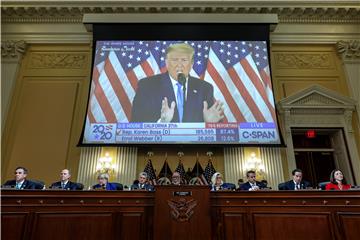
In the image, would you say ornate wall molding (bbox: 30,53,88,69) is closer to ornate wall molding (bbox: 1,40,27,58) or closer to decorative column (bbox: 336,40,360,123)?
ornate wall molding (bbox: 1,40,27,58)

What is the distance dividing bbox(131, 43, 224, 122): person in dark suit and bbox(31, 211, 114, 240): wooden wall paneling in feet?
12.6

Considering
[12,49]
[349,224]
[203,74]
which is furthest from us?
[12,49]

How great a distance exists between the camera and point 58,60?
870cm

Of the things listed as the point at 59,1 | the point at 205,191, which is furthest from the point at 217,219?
the point at 59,1

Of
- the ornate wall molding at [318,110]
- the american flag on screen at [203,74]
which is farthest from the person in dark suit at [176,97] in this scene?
the ornate wall molding at [318,110]

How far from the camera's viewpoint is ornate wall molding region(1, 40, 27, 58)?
28.3 feet

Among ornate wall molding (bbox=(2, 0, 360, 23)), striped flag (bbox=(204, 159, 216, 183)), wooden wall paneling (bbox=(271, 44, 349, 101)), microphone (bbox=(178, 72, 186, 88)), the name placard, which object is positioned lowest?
the name placard

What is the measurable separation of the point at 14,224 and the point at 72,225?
642 millimetres

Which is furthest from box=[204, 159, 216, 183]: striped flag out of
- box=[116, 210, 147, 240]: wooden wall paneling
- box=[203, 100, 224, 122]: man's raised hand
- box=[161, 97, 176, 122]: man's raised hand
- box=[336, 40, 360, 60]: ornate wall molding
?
box=[336, 40, 360, 60]: ornate wall molding

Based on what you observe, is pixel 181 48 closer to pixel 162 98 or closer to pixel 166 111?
pixel 162 98

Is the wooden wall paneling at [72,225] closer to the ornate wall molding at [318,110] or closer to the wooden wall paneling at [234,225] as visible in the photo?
the wooden wall paneling at [234,225]

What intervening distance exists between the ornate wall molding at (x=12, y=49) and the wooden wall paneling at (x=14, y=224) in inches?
250

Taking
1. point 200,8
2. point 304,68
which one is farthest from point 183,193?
point 200,8

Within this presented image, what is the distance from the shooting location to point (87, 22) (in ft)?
27.1
